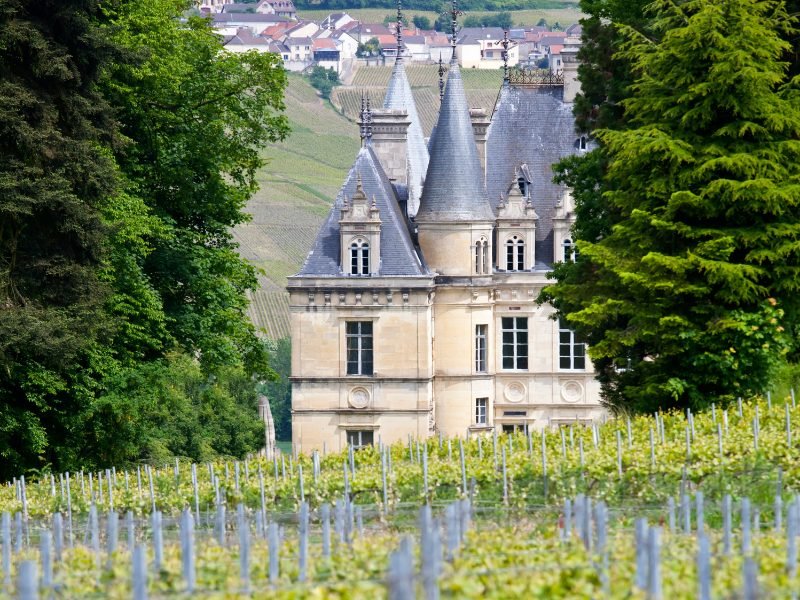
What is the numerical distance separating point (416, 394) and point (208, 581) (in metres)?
43.1

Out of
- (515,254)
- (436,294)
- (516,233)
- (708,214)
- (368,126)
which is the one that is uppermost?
(368,126)

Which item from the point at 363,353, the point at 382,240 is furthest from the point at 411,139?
the point at 363,353

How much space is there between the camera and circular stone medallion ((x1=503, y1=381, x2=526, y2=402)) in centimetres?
6462

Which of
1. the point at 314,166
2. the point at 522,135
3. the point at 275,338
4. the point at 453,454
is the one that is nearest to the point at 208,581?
the point at 453,454

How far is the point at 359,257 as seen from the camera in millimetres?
60688

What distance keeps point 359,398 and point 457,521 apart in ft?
136

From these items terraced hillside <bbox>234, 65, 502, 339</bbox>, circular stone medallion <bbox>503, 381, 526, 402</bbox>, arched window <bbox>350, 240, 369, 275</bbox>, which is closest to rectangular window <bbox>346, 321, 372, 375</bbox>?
arched window <bbox>350, 240, 369, 275</bbox>

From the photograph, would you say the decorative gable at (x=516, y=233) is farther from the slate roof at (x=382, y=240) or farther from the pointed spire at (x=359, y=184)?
the pointed spire at (x=359, y=184)

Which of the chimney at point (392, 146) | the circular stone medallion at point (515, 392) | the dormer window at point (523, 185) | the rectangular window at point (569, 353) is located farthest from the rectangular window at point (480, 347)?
the dormer window at point (523, 185)

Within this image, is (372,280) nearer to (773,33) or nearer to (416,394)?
(416,394)

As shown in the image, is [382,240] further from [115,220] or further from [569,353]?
[115,220]

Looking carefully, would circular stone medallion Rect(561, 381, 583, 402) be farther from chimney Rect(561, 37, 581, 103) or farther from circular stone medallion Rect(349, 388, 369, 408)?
chimney Rect(561, 37, 581, 103)

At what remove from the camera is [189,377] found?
5150 centimetres

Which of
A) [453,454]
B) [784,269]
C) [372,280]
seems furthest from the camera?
[372,280]
